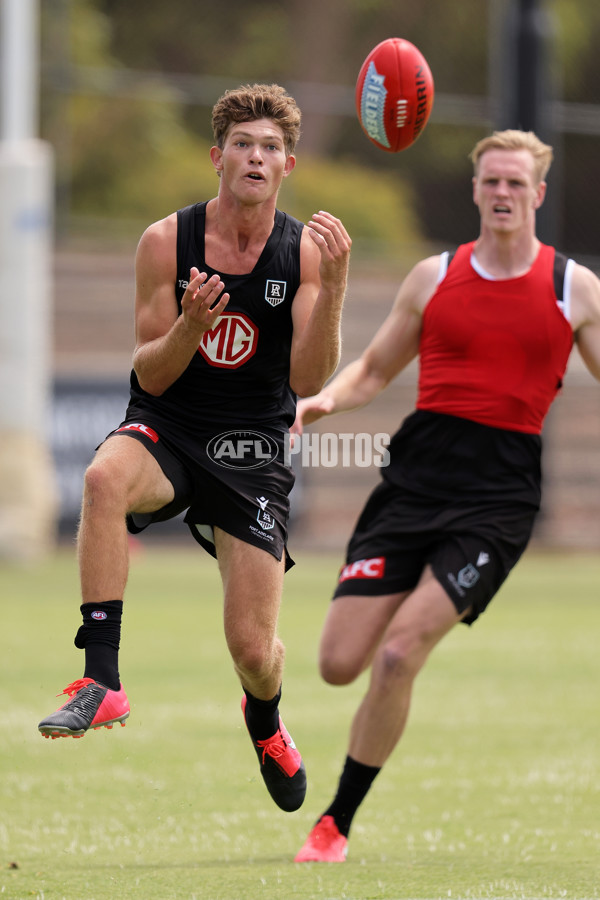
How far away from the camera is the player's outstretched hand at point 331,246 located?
Result: 4910 mm

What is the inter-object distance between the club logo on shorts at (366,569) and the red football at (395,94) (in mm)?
1579

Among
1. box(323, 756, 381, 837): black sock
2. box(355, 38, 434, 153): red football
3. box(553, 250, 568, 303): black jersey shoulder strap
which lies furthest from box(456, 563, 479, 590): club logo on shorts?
box(355, 38, 434, 153): red football

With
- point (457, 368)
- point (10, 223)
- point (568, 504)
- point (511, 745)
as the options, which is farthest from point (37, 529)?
point (457, 368)

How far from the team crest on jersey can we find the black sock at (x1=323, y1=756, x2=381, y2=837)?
1.76 meters

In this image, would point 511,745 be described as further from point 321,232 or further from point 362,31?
point 362,31

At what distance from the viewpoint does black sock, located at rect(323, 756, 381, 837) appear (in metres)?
5.56

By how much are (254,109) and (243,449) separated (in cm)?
119


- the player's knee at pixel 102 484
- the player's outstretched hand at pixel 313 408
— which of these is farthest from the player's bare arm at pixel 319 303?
the player's knee at pixel 102 484

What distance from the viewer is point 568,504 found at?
20.5m

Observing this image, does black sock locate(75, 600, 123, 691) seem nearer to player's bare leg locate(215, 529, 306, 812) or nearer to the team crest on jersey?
player's bare leg locate(215, 529, 306, 812)

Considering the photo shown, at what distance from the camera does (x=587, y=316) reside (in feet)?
19.6

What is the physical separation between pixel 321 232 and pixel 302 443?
15142mm

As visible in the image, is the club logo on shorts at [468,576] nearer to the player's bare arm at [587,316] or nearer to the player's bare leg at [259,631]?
the player's bare leg at [259,631]

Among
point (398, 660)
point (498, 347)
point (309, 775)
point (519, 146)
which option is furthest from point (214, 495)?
point (309, 775)
